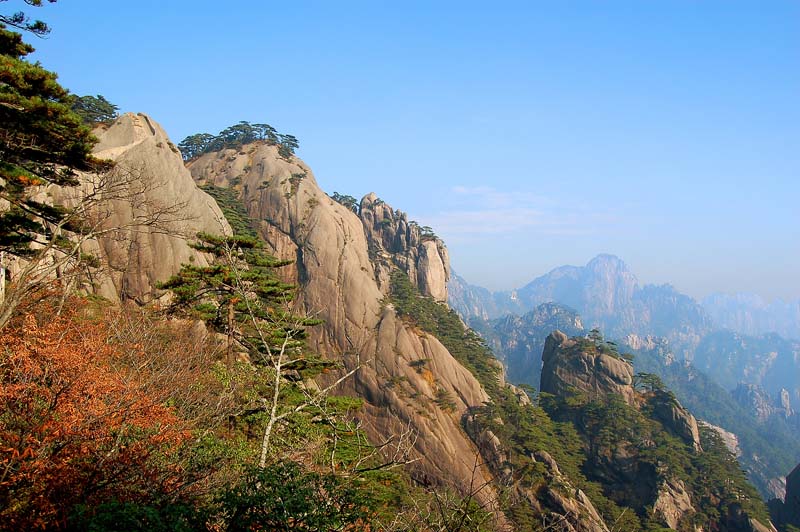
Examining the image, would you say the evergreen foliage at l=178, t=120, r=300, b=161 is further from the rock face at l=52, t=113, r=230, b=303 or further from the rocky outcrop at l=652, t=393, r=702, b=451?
the rocky outcrop at l=652, t=393, r=702, b=451

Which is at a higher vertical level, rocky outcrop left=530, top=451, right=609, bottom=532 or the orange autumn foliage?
the orange autumn foliage

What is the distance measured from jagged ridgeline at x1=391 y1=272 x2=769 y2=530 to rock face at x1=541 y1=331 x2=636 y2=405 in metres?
0.13

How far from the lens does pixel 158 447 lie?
9289 millimetres

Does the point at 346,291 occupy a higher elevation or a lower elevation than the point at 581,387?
higher

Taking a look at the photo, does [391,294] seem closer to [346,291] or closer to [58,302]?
[346,291]

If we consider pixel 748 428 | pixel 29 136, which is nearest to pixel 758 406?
pixel 748 428

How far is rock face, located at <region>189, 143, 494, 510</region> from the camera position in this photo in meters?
37.0

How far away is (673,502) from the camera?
43.1 m

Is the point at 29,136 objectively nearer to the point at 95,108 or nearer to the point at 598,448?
the point at 95,108

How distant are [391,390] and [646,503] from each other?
89.0ft

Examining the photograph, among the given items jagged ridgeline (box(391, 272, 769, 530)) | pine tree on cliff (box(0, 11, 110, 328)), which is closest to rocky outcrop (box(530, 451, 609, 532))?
jagged ridgeline (box(391, 272, 769, 530))

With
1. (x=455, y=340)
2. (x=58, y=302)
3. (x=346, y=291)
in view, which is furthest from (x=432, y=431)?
(x=58, y=302)

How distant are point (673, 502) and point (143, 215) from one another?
49.3 meters

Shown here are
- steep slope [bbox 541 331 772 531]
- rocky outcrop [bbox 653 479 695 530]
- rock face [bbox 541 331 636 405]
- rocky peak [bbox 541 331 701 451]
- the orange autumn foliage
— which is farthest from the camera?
rock face [bbox 541 331 636 405]
